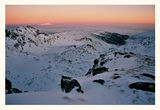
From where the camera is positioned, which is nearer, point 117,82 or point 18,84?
point 117,82

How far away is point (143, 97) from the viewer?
6867 mm

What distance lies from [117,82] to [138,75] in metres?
2.41

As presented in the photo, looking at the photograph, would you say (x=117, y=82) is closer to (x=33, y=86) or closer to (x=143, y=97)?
(x=143, y=97)
